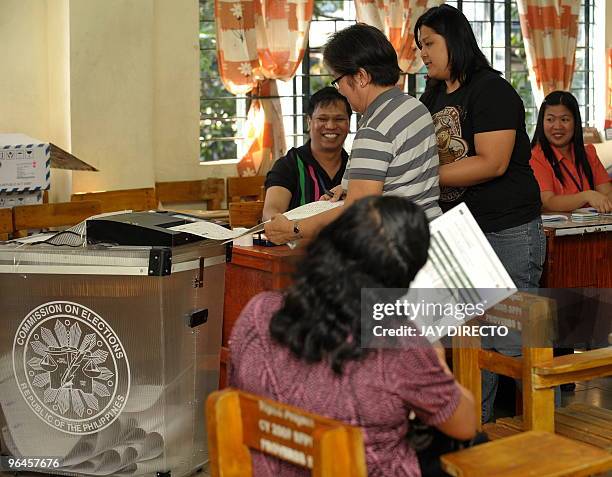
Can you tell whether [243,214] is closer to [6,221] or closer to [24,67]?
[6,221]

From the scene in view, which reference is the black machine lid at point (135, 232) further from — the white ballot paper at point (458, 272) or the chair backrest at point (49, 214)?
the chair backrest at point (49, 214)

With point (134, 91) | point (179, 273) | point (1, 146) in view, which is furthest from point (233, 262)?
point (134, 91)

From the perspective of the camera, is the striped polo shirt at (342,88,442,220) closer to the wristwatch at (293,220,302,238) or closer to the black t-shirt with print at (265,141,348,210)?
the wristwatch at (293,220,302,238)

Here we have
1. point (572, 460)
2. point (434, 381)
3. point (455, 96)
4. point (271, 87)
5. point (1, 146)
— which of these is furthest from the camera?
point (271, 87)

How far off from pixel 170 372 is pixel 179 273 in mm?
344

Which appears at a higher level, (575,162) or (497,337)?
(575,162)

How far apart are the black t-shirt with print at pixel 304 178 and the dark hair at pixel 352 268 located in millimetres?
2471

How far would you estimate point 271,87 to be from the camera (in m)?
7.89

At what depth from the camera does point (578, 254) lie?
4457 millimetres

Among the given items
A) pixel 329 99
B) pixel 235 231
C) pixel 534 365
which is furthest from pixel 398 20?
pixel 534 365

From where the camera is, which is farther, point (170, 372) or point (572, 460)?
point (170, 372)

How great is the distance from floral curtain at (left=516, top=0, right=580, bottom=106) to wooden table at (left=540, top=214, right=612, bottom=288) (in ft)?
16.2

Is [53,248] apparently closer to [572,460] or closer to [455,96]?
[455,96]

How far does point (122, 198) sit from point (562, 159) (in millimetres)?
3004
